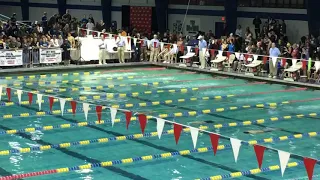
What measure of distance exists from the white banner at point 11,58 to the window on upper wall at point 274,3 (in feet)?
37.4

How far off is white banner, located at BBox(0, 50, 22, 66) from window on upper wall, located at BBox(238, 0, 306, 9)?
11392 millimetres

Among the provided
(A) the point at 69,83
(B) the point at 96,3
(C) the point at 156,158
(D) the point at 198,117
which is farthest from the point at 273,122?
(B) the point at 96,3

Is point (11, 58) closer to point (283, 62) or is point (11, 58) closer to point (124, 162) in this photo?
point (283, 62)

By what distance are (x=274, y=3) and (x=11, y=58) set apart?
1188 centimetres

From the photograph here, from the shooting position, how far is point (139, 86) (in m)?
19.7

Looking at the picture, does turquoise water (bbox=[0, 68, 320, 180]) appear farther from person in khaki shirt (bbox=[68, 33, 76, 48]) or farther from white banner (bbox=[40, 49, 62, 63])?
person in khaki shirt (bbox=[68, 33, 76, 48])

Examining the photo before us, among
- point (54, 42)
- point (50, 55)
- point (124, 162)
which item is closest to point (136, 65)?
point (54, 42)

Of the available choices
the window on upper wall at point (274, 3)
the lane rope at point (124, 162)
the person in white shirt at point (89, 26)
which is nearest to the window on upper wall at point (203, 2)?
the window on upper wall at point (274, 3)

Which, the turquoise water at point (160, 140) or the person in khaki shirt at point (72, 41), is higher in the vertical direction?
the person in khaki shirt at point (72, 41)

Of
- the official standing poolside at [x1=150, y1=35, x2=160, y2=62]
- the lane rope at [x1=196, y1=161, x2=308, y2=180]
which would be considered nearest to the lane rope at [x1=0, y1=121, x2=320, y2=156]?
the lane rope at [x1=196, y1=161, x2=308, y2=180]

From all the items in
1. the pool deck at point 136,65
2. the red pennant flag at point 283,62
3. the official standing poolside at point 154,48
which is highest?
the official standing poolside at point 154,48

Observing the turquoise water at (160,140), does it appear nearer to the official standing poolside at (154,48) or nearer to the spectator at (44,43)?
the spectator at (44,43)

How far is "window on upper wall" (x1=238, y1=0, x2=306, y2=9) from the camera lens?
2653 centimetres

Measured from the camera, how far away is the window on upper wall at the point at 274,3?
87.0 feet
